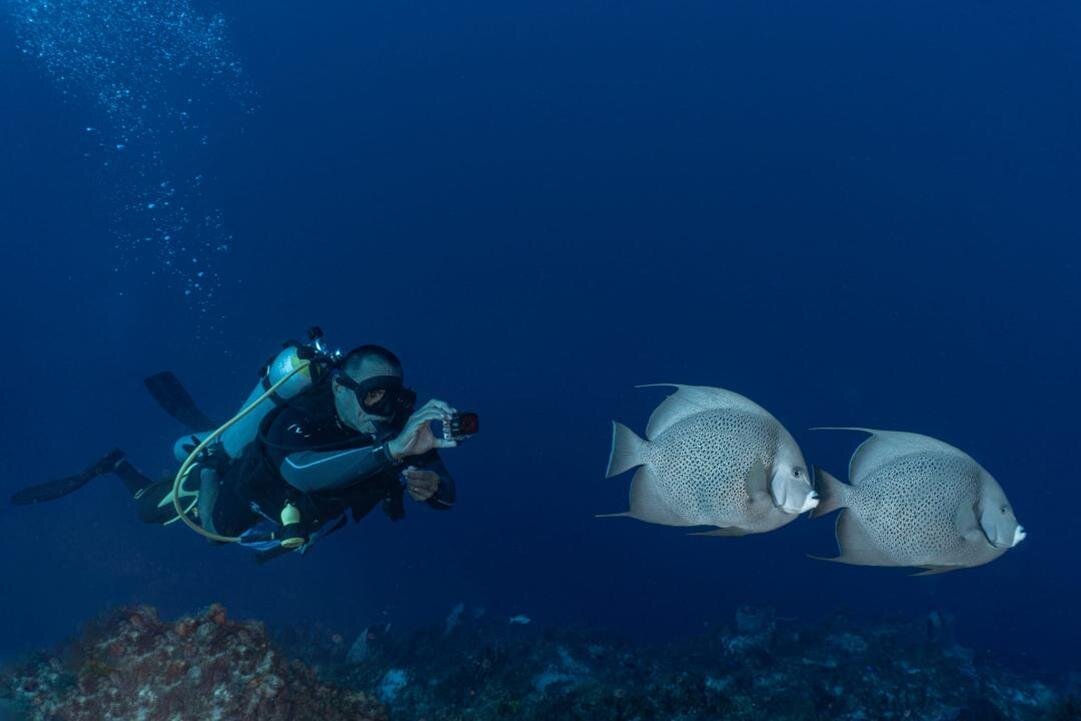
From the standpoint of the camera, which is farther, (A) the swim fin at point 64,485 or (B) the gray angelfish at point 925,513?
(A) the swim fin at point 64,485

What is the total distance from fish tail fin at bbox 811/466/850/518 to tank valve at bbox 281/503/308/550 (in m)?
2.98

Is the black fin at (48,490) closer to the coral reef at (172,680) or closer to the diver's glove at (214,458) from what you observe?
the diver's glove at (214,458)

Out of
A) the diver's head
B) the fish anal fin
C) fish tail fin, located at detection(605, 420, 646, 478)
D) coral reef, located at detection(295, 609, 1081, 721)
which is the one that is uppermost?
the diver's head

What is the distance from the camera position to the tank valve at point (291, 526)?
13.4 feet

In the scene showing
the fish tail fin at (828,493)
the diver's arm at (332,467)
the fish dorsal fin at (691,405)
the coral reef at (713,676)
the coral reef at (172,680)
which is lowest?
the coral reef at (713,676)

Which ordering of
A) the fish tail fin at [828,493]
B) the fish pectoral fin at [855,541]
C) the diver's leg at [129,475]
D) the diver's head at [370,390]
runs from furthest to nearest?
the diver's leg at [129,475]
the diver's head at [370,390]
the fish pectoral fin at [855,541]
the fish tail fin at [828,493]

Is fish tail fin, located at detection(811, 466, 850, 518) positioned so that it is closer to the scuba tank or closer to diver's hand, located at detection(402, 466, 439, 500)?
diver's hand, located at detection(402, 466, 439, 500)

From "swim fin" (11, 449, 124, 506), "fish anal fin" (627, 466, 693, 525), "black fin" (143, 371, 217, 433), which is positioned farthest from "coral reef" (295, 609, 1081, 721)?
"swim fin" (11, 449, 124, 506)

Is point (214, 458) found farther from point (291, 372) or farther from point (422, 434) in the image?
point (422, 434)

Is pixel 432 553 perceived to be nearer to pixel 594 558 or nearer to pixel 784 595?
pixel 594 558

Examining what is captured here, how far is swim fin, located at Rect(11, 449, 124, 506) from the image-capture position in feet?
25.6

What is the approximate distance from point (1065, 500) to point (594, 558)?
2563 centimetres

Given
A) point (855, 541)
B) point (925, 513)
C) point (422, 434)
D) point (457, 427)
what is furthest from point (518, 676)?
point (925, 513)

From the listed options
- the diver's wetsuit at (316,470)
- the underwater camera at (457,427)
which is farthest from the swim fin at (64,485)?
the underwater camera at (457,427)
